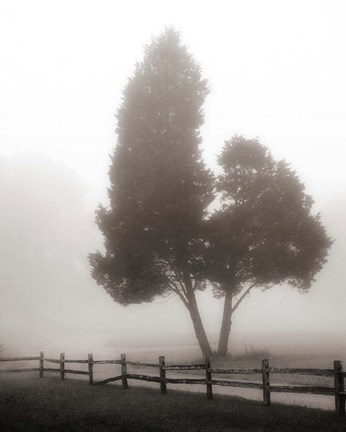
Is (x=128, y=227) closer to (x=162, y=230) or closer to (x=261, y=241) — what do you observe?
(x=162, y=230)

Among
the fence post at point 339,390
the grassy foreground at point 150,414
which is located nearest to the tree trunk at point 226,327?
the grassy foreground at point 150,414

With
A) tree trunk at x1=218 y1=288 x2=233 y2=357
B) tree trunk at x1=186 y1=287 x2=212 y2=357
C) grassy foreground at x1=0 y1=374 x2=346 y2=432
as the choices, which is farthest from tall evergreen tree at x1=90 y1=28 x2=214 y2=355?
grassy foreground at x1=0 y1=374 x2=346 y2=432

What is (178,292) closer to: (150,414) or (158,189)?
(158,189)

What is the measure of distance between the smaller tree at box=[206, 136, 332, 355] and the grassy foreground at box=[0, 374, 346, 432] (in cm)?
1254

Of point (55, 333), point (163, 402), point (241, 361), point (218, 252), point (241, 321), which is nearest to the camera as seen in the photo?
point (163, 402)

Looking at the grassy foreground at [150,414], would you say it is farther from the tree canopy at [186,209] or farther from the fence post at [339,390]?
the tree canopy at [186,209]

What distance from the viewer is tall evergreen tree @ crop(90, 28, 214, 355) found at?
26938mm

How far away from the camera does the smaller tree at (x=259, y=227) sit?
2783 cm

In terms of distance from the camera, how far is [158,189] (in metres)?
26.9

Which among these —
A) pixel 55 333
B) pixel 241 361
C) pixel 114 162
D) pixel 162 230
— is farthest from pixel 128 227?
pixel 55 333

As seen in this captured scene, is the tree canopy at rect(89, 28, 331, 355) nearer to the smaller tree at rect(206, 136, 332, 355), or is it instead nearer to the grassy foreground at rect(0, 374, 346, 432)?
the smaller tree at rect(206, 136, 332, 355)

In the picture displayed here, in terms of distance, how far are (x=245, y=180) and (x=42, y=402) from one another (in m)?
18.5

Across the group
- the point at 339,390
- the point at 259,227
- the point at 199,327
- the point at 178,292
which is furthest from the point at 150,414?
the point at 259,227

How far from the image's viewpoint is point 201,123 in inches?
1144
